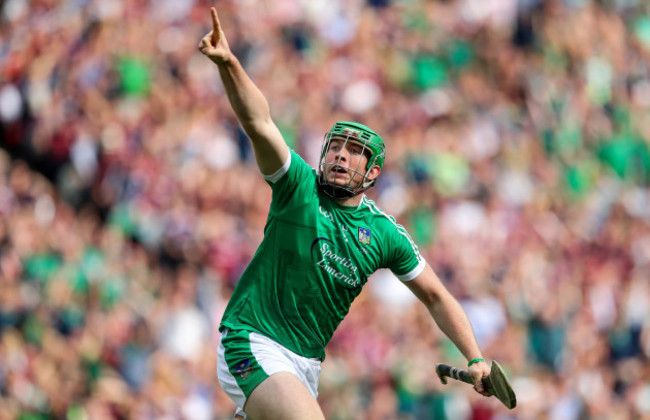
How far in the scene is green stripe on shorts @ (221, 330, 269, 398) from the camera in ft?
19.2

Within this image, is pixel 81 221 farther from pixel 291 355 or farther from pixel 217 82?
pixel 291 355

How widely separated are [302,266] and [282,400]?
2.51 feet

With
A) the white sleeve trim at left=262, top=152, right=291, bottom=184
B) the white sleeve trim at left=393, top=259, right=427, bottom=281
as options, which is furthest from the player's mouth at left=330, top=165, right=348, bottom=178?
the white sleeve trim at left=393, top=259, right=427, bottom=281

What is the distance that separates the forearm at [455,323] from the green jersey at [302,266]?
554mm

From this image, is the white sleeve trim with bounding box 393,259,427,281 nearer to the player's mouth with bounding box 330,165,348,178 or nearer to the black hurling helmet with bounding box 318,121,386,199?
the black hurling helmet with bounding box 318,121,386,199

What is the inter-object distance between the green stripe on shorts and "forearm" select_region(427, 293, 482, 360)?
1.21m

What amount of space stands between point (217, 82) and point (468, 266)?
12.7ft

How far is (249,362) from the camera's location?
590 centimetres

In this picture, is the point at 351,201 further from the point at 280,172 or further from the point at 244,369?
the point at 244,369

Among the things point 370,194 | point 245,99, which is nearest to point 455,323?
point 245,99

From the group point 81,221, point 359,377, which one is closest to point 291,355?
point 359,377

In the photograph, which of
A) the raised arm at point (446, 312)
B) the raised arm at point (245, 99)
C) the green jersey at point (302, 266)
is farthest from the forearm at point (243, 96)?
the raised arm at point (446, 312)

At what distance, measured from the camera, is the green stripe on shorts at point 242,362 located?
19.2 feet

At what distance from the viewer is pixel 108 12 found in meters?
13.6
